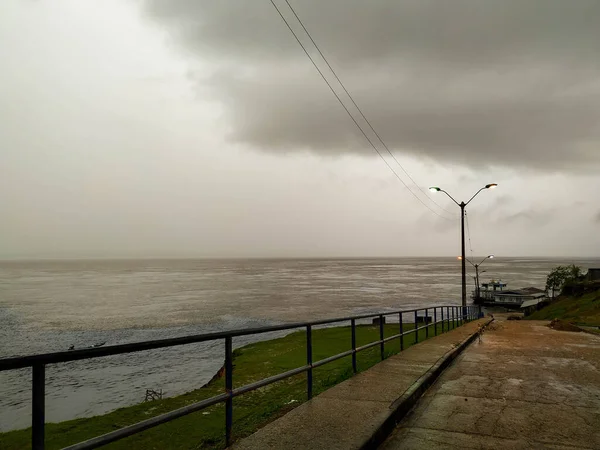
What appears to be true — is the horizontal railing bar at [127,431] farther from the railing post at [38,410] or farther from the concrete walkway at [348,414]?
the concrete walkway at [348,414]

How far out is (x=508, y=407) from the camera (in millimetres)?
6320

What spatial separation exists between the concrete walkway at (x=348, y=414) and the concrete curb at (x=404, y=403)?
0.01 meters

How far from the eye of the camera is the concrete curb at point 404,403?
15.6 feet

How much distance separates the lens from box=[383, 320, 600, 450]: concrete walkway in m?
4.93

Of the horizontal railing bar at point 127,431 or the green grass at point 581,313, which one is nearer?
the horizontal railing bar at point 127,431

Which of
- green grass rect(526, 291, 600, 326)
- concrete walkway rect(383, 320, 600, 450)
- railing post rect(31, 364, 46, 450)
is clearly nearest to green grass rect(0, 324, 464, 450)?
concrete walkway rect(383, 320, 600, 450)

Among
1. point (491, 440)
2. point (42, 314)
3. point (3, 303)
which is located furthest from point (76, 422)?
point (3, 303)

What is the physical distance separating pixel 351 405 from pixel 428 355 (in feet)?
16.3

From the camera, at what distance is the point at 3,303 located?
65.1 m

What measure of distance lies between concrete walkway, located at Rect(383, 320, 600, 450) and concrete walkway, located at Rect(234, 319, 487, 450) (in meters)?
0.28

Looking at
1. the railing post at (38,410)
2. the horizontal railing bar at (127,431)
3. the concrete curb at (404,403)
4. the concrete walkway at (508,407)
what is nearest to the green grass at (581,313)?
the concrete walkway at (508,407)

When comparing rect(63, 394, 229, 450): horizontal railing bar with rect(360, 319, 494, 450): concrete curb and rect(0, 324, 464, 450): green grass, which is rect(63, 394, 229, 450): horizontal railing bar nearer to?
rect(360, 319, 494, 450): concrete curb

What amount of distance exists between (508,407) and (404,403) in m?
1.66

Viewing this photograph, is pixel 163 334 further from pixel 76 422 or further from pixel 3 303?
pixel 3 303
